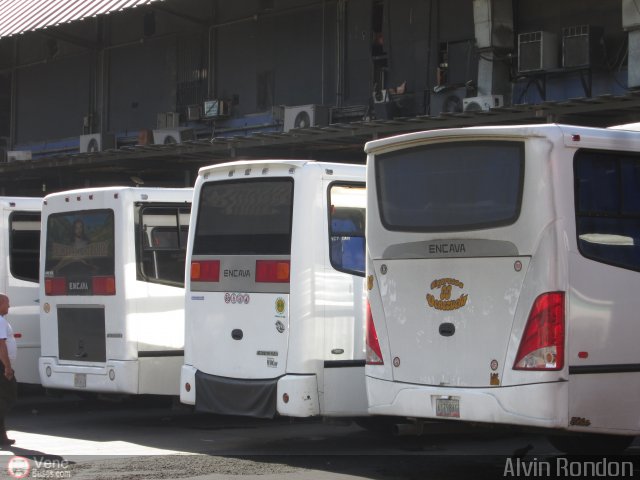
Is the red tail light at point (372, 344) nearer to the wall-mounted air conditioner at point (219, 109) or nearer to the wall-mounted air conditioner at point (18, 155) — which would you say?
the wall-mounted air conditioner at point (219, 109)

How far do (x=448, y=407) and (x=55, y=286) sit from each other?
21.5 ft

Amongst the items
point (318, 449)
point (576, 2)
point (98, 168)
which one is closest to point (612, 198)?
point (318, 449)

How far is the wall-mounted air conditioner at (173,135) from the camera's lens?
27562mm

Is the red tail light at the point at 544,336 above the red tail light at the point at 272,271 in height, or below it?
below

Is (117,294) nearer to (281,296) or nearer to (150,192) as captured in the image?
(150,192)

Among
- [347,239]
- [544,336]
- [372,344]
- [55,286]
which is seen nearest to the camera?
[544,336]

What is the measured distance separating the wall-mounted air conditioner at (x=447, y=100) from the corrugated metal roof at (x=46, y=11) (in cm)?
659

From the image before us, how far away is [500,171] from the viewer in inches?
381

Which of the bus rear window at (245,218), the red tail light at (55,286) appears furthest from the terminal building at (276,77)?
the red tail light at (55,286)

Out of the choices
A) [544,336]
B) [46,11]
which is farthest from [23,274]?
[46,11]

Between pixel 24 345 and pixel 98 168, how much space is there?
40.8 ft

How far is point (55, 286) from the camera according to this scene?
14742mm

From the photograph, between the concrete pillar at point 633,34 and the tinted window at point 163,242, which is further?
the concrete pillar at point 633,34

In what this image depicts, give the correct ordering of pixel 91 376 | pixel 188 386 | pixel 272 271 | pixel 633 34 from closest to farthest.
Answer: pixel 272 271
pixel 188 386
pixel 91 376
pixel 633 34
